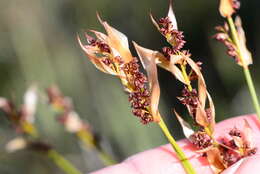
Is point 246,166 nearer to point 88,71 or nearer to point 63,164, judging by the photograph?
point 63,164

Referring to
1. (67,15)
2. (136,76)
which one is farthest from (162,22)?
(67,15)

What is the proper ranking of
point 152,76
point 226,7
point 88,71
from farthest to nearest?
point 88,71
point 226,7
point 152,76

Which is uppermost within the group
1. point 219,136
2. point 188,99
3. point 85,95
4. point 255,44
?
point 188,99

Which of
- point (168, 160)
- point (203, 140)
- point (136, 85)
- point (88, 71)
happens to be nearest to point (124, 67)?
point (136, 85)

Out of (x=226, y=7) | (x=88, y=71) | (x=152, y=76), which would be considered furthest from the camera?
(x=88, y=71)

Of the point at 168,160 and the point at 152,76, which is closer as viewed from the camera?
the point at 152,76

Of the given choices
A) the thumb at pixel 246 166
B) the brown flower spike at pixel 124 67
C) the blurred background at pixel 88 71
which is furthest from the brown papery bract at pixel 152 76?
the blurred background at pixel 88 71

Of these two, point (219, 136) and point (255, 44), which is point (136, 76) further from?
point (255, 44)
